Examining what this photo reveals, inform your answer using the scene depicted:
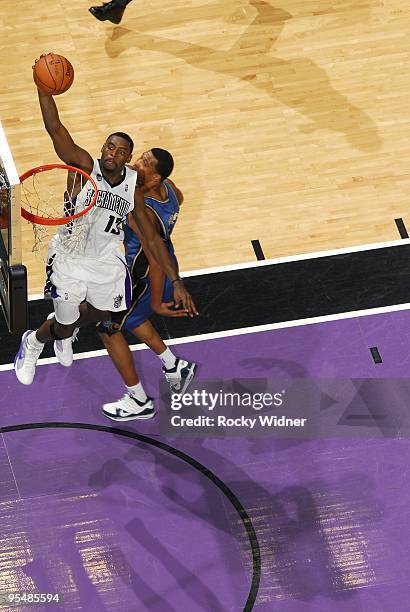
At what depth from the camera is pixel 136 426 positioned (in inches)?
337

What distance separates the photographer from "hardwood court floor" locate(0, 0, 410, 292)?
9.98 metres

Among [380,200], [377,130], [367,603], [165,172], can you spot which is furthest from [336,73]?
[367,603]

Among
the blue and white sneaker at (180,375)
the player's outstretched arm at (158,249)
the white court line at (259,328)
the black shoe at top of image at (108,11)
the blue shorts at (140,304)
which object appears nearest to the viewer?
the player's outstretched arm at (158,249)

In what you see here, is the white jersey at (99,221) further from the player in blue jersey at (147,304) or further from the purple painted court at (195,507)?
the purple painted court at (195,507)

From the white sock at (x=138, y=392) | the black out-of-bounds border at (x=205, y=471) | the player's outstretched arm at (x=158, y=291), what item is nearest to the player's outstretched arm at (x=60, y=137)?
the player's outstretched arm at (x=158, y=291)

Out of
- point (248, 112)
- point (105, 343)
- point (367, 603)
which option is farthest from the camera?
point (248, 112)

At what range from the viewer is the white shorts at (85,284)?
7.90m

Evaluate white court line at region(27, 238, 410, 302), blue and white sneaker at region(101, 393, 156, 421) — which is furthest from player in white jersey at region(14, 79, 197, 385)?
white court line at region(27, 238, 410, 302)

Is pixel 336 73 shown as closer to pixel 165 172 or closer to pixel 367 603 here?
pixel 165 172

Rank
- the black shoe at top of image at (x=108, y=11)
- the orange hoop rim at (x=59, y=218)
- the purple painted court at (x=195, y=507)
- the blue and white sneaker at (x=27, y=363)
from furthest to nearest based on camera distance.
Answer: the black shoe at top of image at (x=108, y=11), the blue and white sneaker at (x=27, y=363), the purple painted court at (x=195, y=507), the orange hoop rim at (x=59, y=218)

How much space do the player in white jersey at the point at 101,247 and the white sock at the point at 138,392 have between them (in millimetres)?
600

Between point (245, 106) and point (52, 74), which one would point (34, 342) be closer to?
point (52, 74)

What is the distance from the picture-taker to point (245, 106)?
10820 millimetres

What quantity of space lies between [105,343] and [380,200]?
2.99 m
